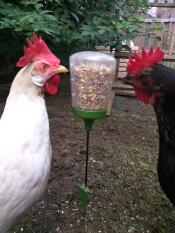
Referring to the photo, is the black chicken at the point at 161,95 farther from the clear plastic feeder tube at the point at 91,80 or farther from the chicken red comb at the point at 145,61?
the clear plastic feeder tube at the point at 91,80

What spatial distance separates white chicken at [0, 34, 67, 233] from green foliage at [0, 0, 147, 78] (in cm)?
103

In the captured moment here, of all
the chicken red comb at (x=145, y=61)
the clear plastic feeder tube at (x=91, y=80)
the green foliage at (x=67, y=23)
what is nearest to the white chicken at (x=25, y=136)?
the clear plastic feeder tube at (x=91, y=80)

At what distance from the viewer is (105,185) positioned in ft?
10.1

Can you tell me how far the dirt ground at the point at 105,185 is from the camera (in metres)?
2.66

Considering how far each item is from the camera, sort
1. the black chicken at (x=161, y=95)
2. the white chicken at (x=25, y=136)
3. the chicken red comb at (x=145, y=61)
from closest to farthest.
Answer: the white chicken at (x=25, y=136), the black chicken at (x=161, y=95), the chicken red comb at (x=145, y=61)

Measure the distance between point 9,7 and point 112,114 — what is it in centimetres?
224

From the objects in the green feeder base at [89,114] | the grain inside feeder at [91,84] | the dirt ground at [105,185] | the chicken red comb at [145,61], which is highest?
the chicken red comb at [145,61]

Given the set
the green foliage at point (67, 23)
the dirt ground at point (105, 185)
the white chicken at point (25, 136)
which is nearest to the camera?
the white chicken at point (25, 136)

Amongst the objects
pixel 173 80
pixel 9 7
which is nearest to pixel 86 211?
pixel 173 80

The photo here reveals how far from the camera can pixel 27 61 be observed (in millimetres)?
1942

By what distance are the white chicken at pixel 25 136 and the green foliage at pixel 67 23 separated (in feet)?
3.38

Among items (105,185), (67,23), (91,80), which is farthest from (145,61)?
(67,23)

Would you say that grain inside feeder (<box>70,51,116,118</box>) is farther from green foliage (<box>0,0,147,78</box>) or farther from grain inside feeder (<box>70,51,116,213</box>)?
green foliage (<box>0,0,147,78</box>)

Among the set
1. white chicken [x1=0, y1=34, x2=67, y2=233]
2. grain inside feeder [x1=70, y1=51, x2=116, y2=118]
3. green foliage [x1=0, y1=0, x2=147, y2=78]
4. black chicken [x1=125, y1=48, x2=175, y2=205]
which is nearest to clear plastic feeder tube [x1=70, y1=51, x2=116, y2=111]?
grain inside feeder [x1=70, y1=51, x2=116, y2=118]
